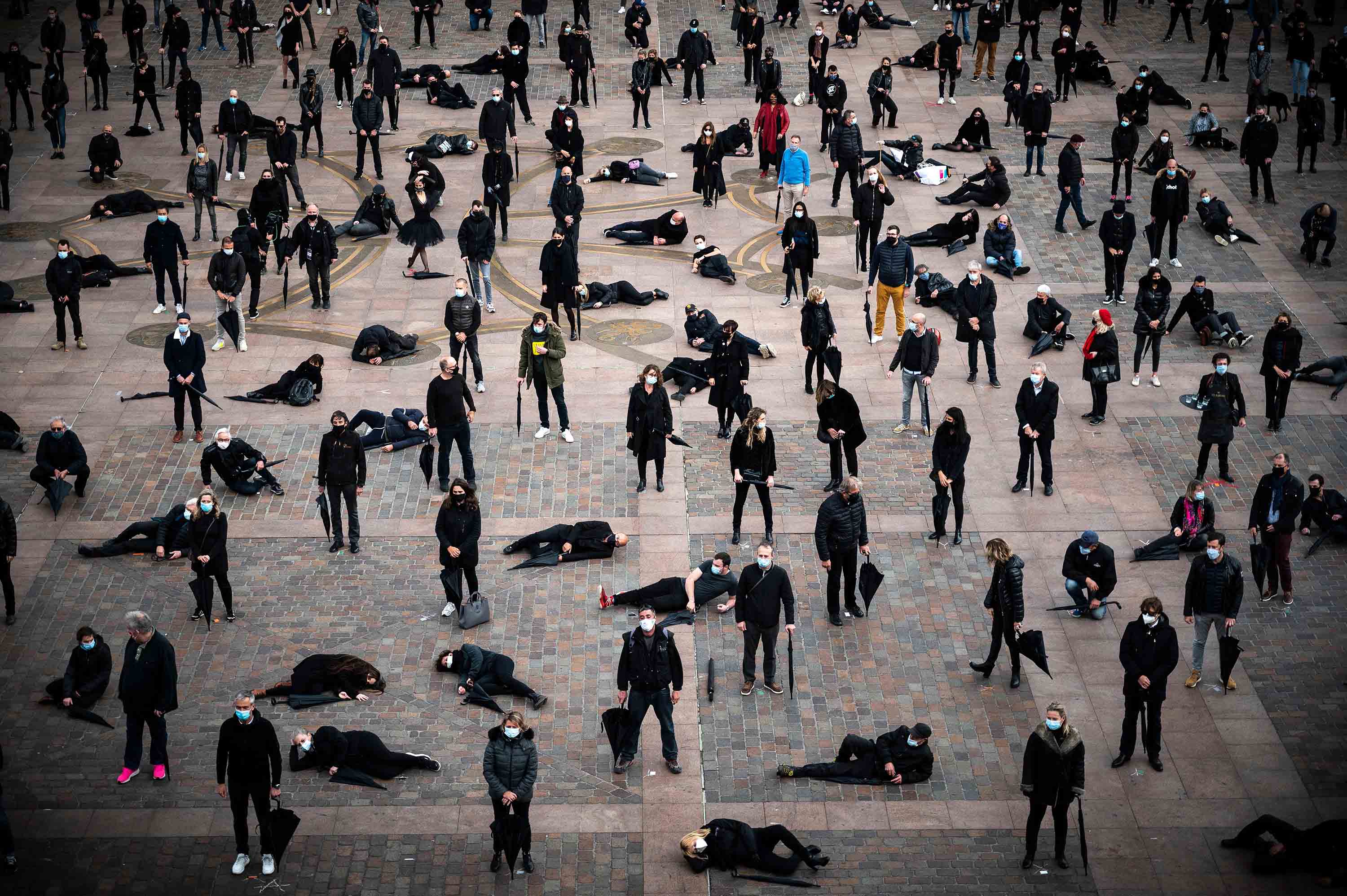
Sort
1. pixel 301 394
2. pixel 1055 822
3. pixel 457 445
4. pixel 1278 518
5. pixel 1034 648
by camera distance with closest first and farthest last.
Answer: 1. pixel 1055 822
2. pixel 1034 648
3. pixel 1278 518
4. pixel 457 445
5. pixel 301 394

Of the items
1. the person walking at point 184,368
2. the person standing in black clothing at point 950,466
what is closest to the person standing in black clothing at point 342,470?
the person walking at point 184,368

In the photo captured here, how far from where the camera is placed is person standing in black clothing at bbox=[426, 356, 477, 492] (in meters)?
20.7

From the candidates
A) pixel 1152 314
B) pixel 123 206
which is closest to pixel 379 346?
pixel 123 206

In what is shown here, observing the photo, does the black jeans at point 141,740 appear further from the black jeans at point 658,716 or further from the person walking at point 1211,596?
the person walking at point 1211,596

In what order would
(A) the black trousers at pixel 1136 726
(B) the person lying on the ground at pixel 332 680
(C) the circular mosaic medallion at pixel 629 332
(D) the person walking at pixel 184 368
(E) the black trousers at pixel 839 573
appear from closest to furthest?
1. (A) the black trousers at pixel 1136 726
2. (B) the person lying on the ground at pixel 332 680
3. (E) the black trousers at pixel 839 573
4. (D) the person walking at pixel 184 368
5. (C) the circular mosaic medallion at pixel 629 332

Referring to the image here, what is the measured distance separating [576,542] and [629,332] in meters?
7.44

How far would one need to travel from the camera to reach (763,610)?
1691 cm

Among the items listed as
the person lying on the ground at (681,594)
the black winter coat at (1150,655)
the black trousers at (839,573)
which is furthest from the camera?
the person lying on the ground at (681,594)

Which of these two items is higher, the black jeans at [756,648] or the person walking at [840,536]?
the person walking at [840,536]

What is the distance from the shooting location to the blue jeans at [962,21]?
42250mm

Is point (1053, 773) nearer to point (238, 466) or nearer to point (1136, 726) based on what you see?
point (1136, 726)

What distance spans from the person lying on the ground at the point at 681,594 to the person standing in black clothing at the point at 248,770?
527cm

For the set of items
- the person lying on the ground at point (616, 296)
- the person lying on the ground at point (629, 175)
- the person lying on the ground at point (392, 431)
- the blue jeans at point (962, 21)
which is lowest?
the person lying on the ground at point (392, 431)

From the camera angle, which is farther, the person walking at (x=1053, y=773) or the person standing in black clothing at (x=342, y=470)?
the person standing in black clothing at (x=342, y=470)
